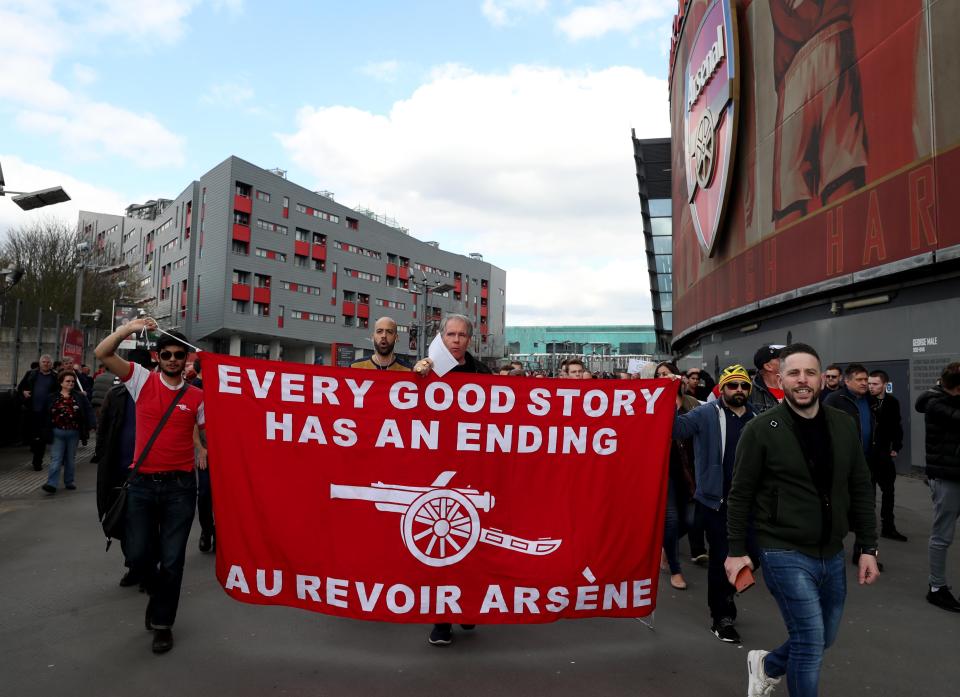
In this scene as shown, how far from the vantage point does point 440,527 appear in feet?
12.9

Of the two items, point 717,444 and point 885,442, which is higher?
point 717,444

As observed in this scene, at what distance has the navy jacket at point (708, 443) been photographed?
4.62 metres

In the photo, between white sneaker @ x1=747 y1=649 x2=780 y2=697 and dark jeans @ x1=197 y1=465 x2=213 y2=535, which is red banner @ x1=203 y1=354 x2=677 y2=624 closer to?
white sneaker @ x1=747 y1=649 x2=780 y2=697

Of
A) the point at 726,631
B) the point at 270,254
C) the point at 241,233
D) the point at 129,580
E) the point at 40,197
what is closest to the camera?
the point at 726,631

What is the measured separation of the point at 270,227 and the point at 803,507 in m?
59.0

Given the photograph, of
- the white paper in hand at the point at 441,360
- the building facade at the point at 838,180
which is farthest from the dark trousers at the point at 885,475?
the building facade at the point at 838,180

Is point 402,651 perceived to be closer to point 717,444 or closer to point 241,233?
point 717,444

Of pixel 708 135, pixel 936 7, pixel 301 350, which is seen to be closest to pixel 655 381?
pixel 936 7

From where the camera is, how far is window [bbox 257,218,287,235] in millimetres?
56219

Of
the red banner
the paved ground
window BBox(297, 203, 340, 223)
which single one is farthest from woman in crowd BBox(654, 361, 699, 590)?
window BBox(297, 203, 340, 223)

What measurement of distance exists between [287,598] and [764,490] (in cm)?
274

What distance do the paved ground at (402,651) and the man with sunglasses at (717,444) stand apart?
637 mm

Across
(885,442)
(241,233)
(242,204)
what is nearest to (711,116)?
(885,442)

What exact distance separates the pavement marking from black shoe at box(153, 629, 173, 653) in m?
6.76
